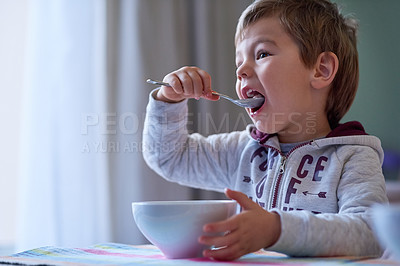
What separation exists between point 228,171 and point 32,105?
2.88 ft

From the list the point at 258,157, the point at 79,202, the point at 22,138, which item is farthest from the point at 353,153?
the point at 22,138

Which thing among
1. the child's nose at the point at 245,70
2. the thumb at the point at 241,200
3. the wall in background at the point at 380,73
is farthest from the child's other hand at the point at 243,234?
the wall in background at the point at 380,73

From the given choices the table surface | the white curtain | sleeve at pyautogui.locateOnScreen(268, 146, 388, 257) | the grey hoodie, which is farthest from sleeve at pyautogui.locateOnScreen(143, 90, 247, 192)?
the white curtain

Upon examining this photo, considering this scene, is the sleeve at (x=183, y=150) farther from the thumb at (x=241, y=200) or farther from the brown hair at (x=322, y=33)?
the thumb at (x=241, y=200)

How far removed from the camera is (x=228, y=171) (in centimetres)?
121

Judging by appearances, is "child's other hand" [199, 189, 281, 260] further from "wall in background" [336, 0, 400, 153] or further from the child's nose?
"wall in background" [336, 0, 400, 153]

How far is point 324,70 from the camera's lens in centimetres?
113

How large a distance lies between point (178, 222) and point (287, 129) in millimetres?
538

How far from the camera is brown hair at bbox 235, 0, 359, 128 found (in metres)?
1.11

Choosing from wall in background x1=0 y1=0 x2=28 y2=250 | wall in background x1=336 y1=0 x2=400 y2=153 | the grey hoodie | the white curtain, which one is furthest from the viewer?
wall in background x1=336 y1=0 x2=400 y2=153

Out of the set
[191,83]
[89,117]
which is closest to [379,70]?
[89,117]

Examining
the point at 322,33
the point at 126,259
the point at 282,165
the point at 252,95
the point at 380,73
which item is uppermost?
the point at 380,73

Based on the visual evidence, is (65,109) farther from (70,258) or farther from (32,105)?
(70,258)

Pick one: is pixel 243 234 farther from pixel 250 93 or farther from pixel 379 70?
pixel 379 70
